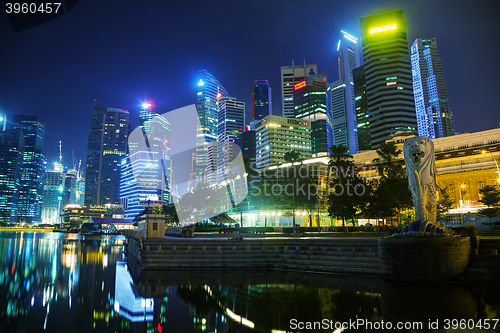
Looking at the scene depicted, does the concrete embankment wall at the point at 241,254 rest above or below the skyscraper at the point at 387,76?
below

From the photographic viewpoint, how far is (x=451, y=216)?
56156mm

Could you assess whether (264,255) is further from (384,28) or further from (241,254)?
(384,28)

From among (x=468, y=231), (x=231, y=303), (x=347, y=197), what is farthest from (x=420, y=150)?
(x=347, y=197)

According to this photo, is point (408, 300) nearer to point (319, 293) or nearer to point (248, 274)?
point (319, 293)

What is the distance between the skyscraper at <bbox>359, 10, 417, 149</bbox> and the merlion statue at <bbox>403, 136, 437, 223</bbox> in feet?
536

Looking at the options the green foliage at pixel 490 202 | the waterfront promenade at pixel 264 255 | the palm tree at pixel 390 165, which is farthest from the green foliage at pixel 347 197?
the waterfront promenade at pixel 264 255

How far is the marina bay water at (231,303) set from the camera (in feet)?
45.3

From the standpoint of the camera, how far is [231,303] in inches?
668

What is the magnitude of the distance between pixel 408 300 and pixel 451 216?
1897 inches

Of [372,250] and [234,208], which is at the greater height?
[234,208]

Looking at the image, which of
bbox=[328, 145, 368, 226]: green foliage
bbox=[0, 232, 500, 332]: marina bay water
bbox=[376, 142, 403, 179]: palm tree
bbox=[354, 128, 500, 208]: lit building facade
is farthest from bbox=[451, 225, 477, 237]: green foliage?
bbox=[354, 128, 500, 208]: lit building facade

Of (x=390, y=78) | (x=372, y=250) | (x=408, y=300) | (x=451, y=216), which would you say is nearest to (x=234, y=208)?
(x=451, y=216)

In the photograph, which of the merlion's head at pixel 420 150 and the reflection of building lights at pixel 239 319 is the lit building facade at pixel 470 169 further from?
the reflection of building lights at pixel 239 319

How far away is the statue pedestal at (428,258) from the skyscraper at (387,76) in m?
167
